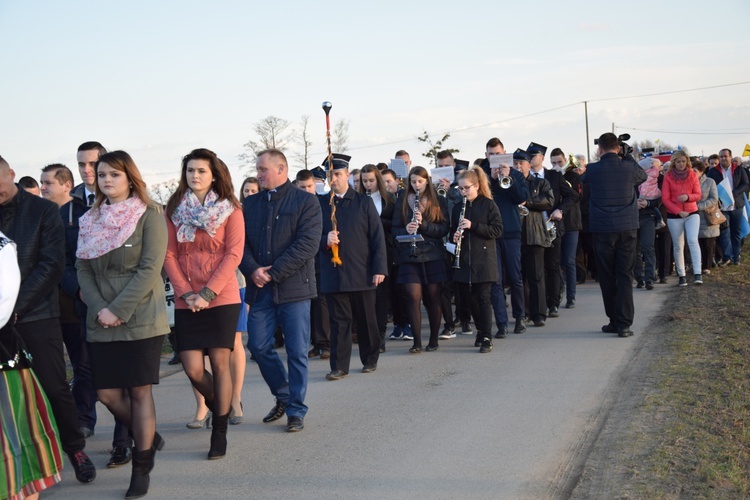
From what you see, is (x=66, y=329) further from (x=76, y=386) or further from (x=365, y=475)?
(x=365, y=475)

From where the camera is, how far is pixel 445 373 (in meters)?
9.02

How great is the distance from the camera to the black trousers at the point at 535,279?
11.8 meters

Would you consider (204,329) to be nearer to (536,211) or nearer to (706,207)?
(536,211)

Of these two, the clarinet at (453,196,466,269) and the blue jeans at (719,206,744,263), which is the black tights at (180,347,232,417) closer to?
the clarinet at (453,196,466,269)

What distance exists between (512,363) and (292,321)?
122 inches

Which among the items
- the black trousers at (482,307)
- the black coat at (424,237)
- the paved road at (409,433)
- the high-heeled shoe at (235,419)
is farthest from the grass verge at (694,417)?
the high-heeled shoe at (235,419)

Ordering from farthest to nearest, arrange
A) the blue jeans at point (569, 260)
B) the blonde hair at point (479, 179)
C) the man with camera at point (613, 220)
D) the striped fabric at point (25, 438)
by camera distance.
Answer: the blue jeans at point (569, 260) → the man with camera at point (613, 220) → the blonde hair at point (479, 179) → the striped fabric at point (25, 438)

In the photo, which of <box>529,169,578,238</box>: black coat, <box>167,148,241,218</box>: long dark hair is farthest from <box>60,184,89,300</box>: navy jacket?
<box>529,169,578,238</box>: black coat

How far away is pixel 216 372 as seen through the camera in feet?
Result: 20.7

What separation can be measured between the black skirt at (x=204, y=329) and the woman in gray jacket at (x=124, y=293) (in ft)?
1.47

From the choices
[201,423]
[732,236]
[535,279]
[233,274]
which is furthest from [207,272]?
[732,236]

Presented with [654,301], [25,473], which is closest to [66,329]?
[25,473]

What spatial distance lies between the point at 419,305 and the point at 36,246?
530cm

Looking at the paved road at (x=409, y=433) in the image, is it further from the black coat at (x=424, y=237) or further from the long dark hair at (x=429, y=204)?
the long dark hair at (x=429, y=204)
